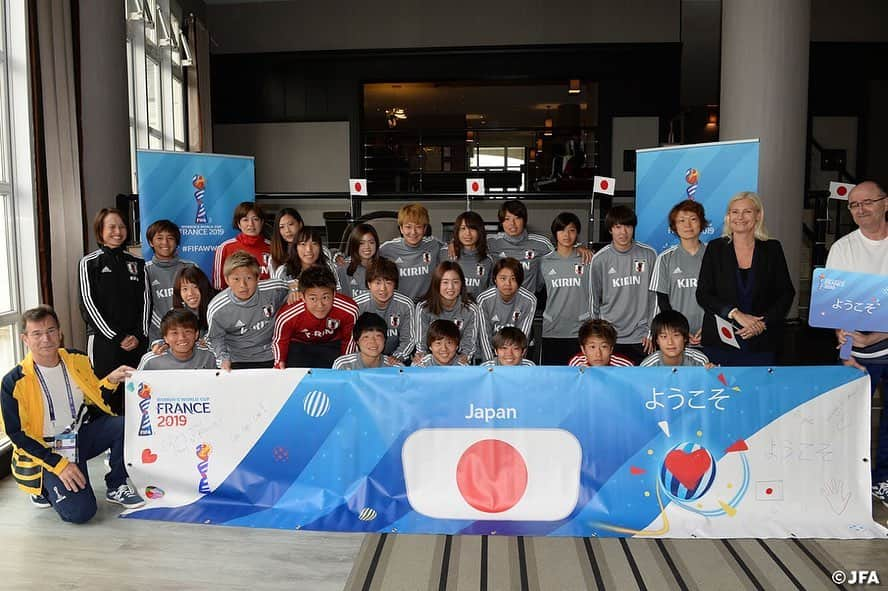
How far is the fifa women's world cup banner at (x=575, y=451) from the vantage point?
3.54 meters

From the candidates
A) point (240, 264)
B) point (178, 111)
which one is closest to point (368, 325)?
point (240, 264)

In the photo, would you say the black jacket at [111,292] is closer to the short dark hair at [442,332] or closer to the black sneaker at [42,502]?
the black sneaker at [42,502]

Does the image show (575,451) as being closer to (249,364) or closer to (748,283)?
(748,283)

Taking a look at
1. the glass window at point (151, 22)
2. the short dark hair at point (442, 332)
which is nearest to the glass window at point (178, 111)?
the glass window at point (151, 22)

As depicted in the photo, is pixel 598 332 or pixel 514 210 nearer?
pixel 598 332

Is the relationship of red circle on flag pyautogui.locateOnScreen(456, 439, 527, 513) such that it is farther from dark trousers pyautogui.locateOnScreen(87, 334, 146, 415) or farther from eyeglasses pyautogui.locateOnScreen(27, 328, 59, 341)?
dark trousers pyautogui.locateOnScreen(87, 334, 146, 415)

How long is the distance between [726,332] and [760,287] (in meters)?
0.31

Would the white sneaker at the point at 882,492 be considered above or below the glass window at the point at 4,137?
below

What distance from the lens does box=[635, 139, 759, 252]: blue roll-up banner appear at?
5.52m

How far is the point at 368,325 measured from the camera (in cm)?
415

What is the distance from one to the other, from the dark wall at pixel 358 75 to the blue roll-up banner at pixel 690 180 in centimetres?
659

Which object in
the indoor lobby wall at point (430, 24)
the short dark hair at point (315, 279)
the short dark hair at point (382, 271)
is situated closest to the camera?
the short dark hair at point (315, 279)

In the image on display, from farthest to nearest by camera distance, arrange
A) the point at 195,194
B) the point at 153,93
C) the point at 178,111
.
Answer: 1. the point at 178,111
2. the point at 153,93
3. the point at 195,194

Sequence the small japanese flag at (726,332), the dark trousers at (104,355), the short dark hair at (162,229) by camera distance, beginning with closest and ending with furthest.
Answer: the small japanese flag at (726,332) < the dark trousers at (104,355) < the short dark hair at (162,229)
